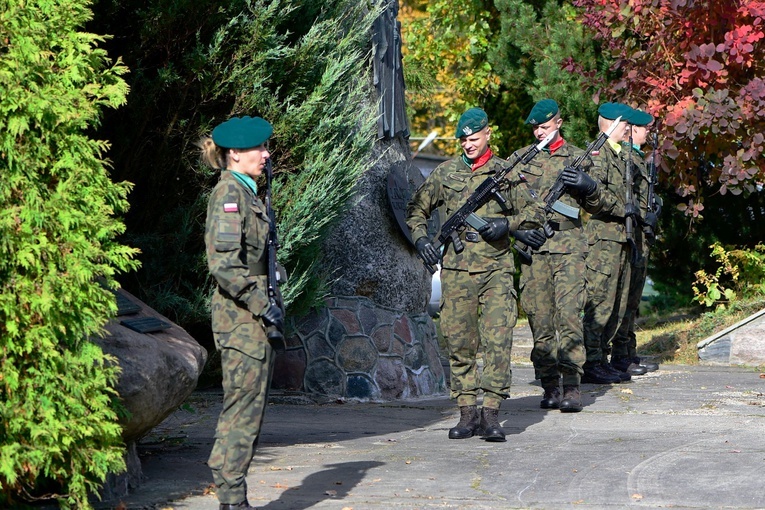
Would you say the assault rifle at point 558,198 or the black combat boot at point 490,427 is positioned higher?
the assault rifle at point 558,198

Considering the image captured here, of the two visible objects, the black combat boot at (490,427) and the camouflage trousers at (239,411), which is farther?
the black combat boot at (490,427)

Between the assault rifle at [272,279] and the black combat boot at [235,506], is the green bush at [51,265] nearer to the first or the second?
the black combat boot at [235,506]

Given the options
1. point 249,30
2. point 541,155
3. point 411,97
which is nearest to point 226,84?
point 249,30

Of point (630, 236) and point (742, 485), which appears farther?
point (630, 236)

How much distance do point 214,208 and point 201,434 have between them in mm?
2548

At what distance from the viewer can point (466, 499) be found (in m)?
5.61

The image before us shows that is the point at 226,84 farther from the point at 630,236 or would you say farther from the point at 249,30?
the point at 630,236

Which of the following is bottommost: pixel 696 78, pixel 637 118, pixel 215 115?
pixel 215 115

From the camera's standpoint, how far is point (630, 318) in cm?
1073

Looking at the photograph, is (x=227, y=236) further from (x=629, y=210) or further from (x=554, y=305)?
(x=629, y=210)

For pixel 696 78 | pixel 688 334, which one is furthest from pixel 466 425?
pixel 688 334

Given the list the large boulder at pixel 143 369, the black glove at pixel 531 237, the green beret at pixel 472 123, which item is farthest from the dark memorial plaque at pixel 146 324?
the black glove at pixel 531 237

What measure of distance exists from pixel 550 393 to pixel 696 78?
4682mm

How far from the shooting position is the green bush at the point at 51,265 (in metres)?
4.70
